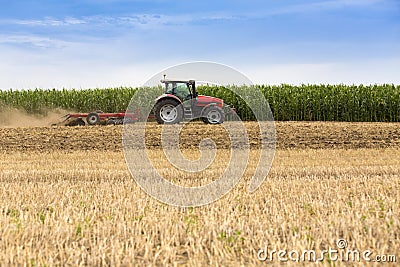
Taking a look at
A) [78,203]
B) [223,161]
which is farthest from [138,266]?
[223,161]

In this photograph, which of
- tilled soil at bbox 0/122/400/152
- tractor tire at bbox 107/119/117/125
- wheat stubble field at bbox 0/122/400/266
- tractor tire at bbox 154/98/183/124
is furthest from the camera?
tractor tire at bbox 107/119/117/125

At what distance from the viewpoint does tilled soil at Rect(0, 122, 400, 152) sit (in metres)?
17.9

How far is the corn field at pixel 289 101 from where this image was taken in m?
31.5

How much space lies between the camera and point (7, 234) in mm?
6441

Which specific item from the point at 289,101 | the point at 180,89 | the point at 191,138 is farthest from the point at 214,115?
the point at 289,101

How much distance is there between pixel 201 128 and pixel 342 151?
4710 mm

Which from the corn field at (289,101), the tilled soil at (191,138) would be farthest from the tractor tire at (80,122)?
the corn field at (289,101)

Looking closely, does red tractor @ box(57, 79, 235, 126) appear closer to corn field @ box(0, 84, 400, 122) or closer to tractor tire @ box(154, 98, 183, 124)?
tractor tire @ box(154, 98, 183, 124)

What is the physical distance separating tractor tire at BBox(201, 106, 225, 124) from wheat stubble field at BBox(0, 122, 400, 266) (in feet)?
17.3

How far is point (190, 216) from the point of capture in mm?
7469

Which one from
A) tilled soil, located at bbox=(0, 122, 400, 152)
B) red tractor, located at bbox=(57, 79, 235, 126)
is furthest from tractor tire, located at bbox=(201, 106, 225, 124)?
tilled soil, located at bbox=(0, 122, 400, 152)

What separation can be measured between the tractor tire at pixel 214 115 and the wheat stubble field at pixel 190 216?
526cm

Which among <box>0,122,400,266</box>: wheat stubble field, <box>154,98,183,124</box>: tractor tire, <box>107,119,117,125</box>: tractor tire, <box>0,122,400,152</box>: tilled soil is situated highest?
<box>154,98,183,124</box>: tractor tire

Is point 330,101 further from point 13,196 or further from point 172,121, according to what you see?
point 13,196
